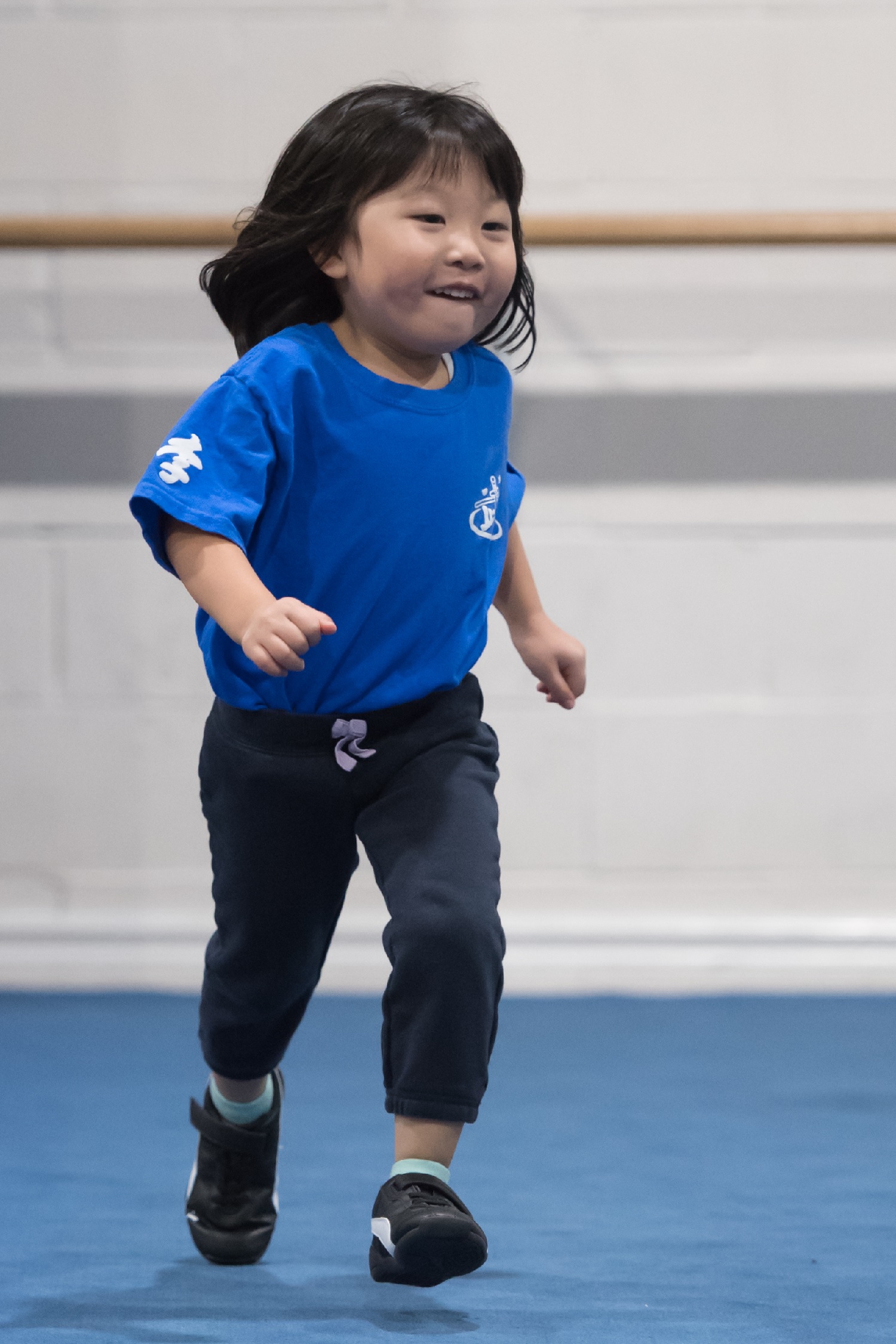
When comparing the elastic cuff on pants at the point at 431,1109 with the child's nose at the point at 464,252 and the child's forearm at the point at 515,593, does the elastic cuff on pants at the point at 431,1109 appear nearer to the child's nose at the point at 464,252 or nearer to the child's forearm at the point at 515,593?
the child's forearm at the point at 515,593

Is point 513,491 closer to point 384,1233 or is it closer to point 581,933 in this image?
point 384,1233

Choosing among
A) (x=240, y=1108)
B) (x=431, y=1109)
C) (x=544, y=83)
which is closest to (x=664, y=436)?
(x=544, y=83)

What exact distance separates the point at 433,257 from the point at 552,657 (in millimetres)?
314

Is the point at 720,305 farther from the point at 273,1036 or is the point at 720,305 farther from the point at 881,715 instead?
the point at 273,1036

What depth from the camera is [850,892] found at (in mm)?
2031

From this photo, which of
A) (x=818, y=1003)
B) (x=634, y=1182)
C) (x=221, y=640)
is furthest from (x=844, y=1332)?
(x=818, y=1003)

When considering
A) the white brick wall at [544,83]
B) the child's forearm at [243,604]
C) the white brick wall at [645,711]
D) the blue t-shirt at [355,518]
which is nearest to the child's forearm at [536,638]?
the blue t-shirt at [355,518]

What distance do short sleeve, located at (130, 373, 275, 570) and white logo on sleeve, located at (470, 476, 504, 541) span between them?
0.14 m

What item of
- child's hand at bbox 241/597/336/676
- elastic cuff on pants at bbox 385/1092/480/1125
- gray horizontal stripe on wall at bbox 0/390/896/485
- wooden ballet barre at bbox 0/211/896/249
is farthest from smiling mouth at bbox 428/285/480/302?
gray horizontal stripe on wall at bbox 0/390/896/485

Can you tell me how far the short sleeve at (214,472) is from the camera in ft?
2.92

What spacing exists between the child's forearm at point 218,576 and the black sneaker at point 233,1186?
0.46m

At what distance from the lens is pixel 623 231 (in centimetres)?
174

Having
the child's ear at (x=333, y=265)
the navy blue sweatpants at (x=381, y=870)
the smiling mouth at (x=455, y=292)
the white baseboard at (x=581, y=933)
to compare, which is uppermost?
the smiling mouth at (x=455, y=292)

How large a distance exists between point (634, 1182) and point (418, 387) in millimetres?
705
